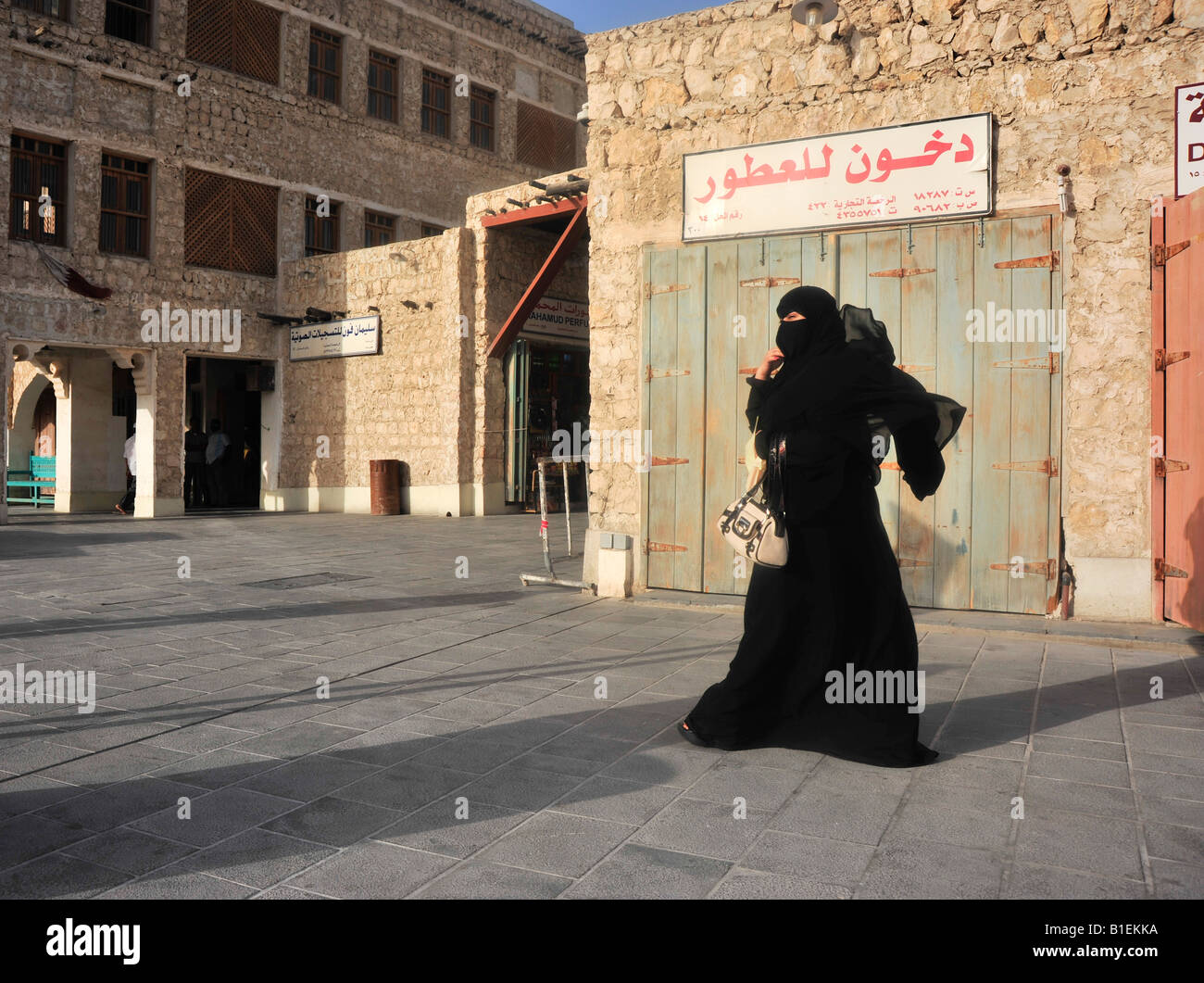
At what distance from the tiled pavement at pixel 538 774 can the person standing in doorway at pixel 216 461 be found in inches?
512

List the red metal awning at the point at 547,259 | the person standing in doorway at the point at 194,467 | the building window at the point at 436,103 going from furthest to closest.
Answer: the building window at the point at 436,103 → the person standing in doorway at the point at 194,467 → the red metal awning at the point at 547,259

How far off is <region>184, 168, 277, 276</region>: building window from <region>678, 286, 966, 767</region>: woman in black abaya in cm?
1654

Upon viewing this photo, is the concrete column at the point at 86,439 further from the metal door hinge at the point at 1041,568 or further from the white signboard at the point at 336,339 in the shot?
the metal door hinge at the point at 1041,568

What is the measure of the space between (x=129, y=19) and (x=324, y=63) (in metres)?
3.73

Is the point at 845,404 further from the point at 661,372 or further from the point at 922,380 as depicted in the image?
the point at 661,372

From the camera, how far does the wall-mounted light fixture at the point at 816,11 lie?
22.9ft

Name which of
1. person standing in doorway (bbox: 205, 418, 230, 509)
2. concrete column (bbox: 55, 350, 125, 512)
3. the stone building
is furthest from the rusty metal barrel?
concrete column (bbox: 55, 350, 125, 512)

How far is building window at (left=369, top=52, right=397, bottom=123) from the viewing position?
20047 millimetres

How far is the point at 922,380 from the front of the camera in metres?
6.84

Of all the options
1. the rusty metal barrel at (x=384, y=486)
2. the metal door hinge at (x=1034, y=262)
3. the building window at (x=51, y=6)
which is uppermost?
the building window at (x=51, y=6)

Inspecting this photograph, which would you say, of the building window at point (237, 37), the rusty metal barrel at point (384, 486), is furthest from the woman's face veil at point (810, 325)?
the building window at point (237, 37)

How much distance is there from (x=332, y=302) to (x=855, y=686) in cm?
1649
